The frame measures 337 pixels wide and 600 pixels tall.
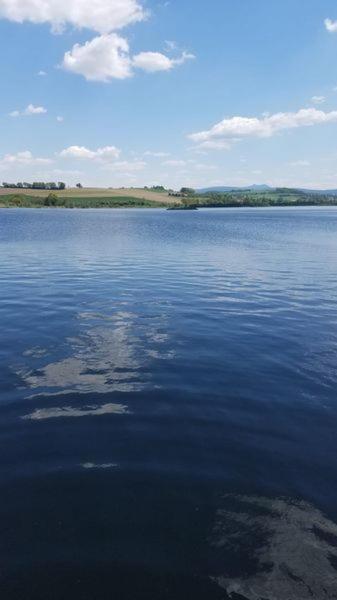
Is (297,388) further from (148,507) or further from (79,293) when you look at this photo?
(79,293)

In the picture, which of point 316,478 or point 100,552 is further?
point 316,478

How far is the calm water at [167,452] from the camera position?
23.7 feet

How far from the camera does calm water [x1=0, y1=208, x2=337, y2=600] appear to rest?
23.7ft

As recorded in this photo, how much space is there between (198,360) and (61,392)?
5.38 meters

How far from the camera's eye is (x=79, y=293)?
27938 millimetres

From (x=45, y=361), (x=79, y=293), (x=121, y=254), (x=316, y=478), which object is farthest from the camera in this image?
(x=121, y=254)

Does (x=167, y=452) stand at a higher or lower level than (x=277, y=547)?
higher

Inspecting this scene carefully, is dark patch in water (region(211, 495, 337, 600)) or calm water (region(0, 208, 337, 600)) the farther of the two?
calm water (region(0, 208, 337, 600))

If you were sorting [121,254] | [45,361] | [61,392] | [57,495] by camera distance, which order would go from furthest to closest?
[121,254]
[45,361]
[61,392]
[57,495]

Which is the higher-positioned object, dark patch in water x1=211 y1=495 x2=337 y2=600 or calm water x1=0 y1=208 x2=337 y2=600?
calm water x1=0 y1=208 x2=337 y2=600

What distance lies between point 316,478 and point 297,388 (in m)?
4.86

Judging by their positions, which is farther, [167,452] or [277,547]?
[167,452]

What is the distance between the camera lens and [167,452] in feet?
34.7

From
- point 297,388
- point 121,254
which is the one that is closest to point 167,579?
point 297,388
